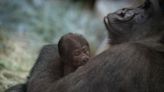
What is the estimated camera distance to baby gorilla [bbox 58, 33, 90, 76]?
3805 mm

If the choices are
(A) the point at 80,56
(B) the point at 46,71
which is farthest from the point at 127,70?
(B) the point at 46,71

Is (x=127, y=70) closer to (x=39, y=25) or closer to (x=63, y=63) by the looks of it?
(x=63, y=63)

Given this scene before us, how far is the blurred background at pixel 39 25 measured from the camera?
19.0 ft

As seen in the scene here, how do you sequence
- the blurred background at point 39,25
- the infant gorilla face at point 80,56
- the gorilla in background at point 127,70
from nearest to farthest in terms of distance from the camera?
1. the gorilla in background at point 127,70
2. the infant gorilla face at point 80,56
3. the blurred background at point 39,25

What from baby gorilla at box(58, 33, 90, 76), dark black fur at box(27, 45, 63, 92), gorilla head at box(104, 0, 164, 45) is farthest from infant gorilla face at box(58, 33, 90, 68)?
gorilla head at box(104, 0, 164, 45)

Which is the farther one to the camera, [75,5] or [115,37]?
[75,5]

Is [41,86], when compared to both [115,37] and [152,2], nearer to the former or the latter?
[115,37]

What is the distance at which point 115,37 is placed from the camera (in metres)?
4.03

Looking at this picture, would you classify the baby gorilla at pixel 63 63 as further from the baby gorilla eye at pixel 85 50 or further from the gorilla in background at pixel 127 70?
the gorilla in background at pixel 127 70

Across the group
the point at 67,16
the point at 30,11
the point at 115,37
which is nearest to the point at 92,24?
the point at 67,16

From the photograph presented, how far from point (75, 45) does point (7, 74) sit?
5.18 ft

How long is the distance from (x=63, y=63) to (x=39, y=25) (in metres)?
3.17

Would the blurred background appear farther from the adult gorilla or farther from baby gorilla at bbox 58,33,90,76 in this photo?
the adult gorilla

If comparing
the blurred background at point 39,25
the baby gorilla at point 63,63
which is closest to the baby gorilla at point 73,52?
the baby gorilla at point 63,63
